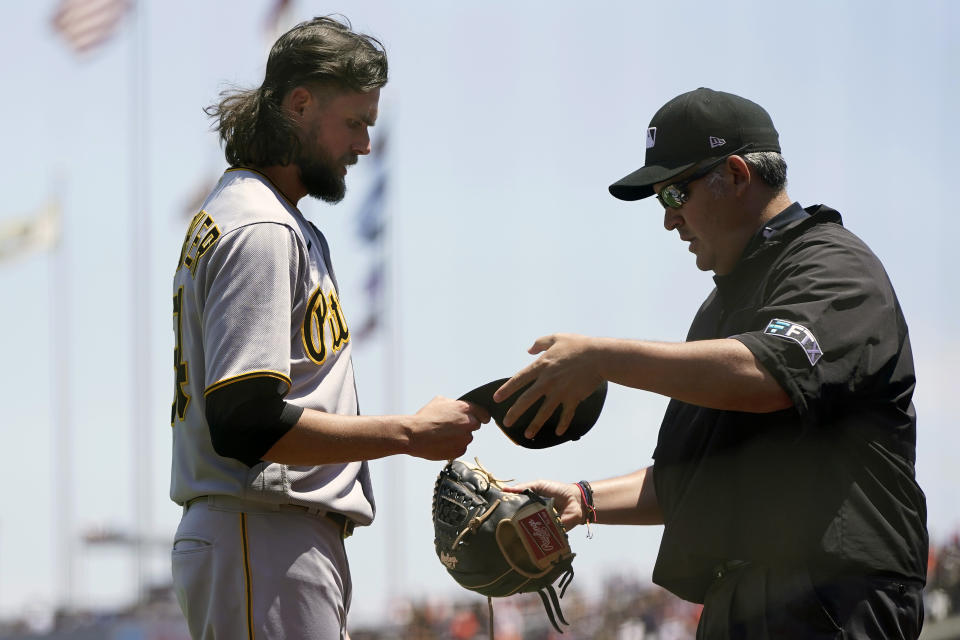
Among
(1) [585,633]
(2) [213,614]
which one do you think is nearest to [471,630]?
(1) [585,633]

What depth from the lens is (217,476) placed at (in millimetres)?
2891

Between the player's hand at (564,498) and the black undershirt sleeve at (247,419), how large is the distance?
1017 millimetres

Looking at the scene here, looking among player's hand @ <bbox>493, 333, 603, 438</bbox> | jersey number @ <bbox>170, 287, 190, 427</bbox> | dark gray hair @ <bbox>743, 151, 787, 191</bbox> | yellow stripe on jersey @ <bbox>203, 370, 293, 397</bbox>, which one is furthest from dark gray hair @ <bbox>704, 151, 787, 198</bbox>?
jersey number @ <bbox>170, 287, 190, 427</bbox>

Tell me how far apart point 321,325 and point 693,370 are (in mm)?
981

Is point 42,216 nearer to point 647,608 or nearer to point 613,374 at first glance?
point 647,608

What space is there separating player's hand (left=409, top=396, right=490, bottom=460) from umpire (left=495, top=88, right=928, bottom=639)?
171 millimetres

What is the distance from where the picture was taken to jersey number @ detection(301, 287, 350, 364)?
2963 mm

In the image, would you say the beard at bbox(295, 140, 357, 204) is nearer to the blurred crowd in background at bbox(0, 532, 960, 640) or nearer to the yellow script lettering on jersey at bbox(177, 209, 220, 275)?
the yellow script lettering on jersey at bbox(177, 209, 220, 275)

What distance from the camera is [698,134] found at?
3.26 meters

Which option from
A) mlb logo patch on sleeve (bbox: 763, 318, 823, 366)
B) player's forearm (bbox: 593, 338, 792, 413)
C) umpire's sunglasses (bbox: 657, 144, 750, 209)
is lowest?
player's forearm (bbox: 593, 338, 792, 413)

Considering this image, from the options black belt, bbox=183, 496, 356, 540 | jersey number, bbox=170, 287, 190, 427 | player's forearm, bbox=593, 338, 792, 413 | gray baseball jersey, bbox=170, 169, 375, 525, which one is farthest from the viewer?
jersey number, bbox=170, 287, 190, 427

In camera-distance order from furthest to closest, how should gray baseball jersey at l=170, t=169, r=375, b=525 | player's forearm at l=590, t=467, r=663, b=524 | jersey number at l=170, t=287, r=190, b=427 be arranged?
1. player's forearm at l=590, t=467, r=663, b=524
2. jersey number at l=170, t=287, r=190, b=427
3. gray baseball jersey at l=170, t=169, r=375, b=525

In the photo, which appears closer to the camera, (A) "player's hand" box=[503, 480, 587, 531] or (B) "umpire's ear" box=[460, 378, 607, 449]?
(B) "umpire's ear" box=[460, 378, 607, 449]

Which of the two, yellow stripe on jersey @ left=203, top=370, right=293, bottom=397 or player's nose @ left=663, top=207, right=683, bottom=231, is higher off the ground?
player's nose @ left=663, top=207, right=683, bottom=231
